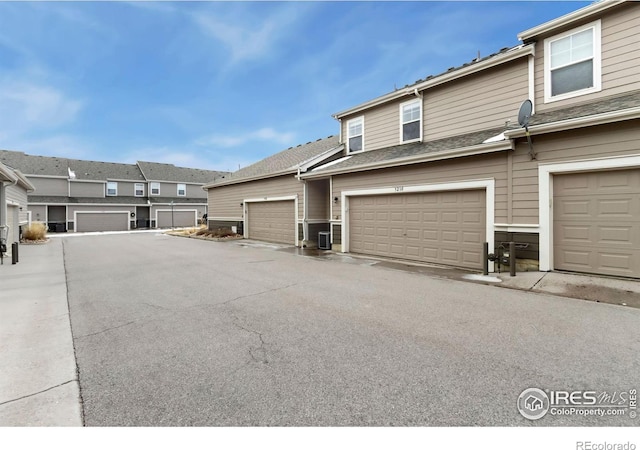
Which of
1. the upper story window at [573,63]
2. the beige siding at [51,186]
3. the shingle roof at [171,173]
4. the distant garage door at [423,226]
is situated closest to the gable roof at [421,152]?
the distant garage door at [423,226]

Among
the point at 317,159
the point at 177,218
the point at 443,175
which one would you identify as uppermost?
the point at 317,159

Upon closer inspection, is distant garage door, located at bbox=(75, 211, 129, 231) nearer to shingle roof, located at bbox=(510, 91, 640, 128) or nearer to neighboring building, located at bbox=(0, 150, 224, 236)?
neighboring building, located at bbox=(0, 150, 224, 236)

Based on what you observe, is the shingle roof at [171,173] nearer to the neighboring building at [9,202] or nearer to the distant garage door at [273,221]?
the neighboring building at [9,202]

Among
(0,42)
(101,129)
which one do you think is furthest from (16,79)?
(101,129)

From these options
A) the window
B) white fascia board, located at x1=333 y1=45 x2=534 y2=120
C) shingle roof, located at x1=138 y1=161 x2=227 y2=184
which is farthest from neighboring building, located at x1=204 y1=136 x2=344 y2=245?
the window

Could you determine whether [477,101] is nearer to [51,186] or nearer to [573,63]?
[573,63]

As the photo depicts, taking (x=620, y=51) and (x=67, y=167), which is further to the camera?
(x=67, y=167)

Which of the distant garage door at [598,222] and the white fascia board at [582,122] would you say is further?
the distant garage door at [598,222]

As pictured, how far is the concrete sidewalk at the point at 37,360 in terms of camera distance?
7.34 feet

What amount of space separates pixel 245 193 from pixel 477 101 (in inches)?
501

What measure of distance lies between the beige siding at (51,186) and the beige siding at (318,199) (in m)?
29.6

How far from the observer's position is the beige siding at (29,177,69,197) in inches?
1112

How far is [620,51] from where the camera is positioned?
695cm

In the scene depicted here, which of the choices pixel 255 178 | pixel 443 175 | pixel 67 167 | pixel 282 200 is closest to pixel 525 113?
pixel 443 175
